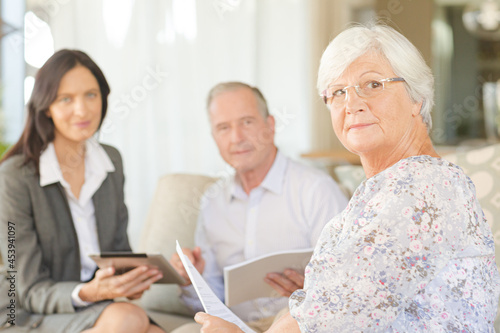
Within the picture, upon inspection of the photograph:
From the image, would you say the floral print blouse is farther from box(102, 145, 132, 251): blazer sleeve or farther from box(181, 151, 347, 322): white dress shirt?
box(102, 145, 132, 251): blazer sleeve

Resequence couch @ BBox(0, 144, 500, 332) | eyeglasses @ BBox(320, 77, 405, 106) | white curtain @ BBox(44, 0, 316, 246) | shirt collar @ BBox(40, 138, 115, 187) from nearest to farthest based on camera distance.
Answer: eyeglasses @ BBox(320, 77, 405, 106), shirt collar @ BBox(40, 138, 115, 187), couch @ BBox(0, 144, 500, 332), white curtain @ BBox(44, 0, 316, 246)

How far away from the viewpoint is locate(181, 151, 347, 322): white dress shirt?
184 centimetres

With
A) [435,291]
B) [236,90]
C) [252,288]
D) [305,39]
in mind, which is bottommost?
[252,288]

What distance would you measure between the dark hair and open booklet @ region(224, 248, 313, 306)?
707 millimetres

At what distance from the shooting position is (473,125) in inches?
196

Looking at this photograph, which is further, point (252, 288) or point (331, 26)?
point (331, 26)

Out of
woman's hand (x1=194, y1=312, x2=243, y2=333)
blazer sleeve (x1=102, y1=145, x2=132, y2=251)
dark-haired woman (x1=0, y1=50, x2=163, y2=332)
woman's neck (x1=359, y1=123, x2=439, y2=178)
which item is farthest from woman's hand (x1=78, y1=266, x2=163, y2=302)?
woman's neck (x1=359, y1=123, x2=439, y2=178)

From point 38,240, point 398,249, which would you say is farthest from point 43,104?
point 398,249

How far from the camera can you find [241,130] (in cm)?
192

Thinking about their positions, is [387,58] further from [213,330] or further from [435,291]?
[213,330]

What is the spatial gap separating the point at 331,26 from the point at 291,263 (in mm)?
3346

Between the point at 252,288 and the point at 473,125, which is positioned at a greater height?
the point at 473,125

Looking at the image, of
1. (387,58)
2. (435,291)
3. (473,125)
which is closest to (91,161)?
(387,58)

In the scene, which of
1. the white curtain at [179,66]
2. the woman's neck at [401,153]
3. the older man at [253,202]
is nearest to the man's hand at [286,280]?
the older man at [253,202]
